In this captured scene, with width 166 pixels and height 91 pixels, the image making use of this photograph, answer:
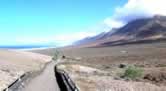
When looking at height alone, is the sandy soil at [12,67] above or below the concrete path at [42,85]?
above

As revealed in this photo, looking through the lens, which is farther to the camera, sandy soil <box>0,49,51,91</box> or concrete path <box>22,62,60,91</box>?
sandy soil <box>0,49,51,91</box>

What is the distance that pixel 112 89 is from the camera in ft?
101

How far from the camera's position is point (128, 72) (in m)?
48.8

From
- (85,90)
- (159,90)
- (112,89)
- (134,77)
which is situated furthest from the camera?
(134,77)

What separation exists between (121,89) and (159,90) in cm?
377

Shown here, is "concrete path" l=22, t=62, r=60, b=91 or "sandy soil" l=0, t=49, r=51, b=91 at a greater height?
"sandy soil" l=0, t=49, r=51, b=91

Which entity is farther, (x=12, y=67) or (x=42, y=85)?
(x=12, y=67)

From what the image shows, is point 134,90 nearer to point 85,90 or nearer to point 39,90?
point 85,90

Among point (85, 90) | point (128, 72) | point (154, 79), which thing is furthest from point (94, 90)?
point (128, 72)

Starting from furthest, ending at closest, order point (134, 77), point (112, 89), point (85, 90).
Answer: point (134, 77)
point (112, 89)
point (85, 90)

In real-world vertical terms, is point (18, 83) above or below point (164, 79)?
above

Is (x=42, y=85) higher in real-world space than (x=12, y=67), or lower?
lower

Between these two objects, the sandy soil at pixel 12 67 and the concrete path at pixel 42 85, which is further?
the sandy soil at pixel 12 67

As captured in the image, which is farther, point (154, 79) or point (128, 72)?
point (128, 72)
